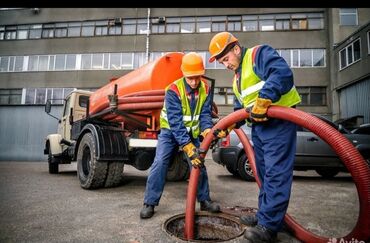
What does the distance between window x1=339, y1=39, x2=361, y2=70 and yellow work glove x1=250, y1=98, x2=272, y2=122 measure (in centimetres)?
1789

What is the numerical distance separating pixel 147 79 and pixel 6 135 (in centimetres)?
1506

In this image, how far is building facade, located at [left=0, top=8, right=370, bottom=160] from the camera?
20422 mm

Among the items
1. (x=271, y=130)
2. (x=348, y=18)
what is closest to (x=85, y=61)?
(x=348, y=18)

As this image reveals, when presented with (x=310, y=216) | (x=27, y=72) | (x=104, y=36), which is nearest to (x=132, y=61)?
(x=104, y=36)

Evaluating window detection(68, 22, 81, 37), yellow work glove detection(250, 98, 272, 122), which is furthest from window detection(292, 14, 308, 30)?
yellow work glove detection(250, 98, 272, 122)

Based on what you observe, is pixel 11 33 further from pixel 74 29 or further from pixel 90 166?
pixel 90 166

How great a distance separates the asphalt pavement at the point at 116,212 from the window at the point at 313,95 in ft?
55.7

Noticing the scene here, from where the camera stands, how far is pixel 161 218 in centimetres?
314

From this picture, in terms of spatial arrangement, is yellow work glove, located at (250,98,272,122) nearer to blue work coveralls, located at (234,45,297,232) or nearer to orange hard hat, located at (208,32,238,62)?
blue work coveralls, located at (234,45,297,232)

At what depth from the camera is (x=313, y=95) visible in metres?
20.8

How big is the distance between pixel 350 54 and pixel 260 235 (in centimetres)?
1952

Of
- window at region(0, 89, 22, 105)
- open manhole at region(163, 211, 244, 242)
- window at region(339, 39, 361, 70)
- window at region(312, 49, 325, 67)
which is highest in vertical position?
window at region(312, 49, 325, 67)

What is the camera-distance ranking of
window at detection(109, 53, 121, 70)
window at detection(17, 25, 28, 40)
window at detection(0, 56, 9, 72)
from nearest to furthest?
window at detection(109, 53, 121, 70) → window at detection(0, 56, 9, 72) → window at detection(17, 25, 28, 40)

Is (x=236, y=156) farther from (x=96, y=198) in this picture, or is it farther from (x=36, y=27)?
(x=36, y=27)
